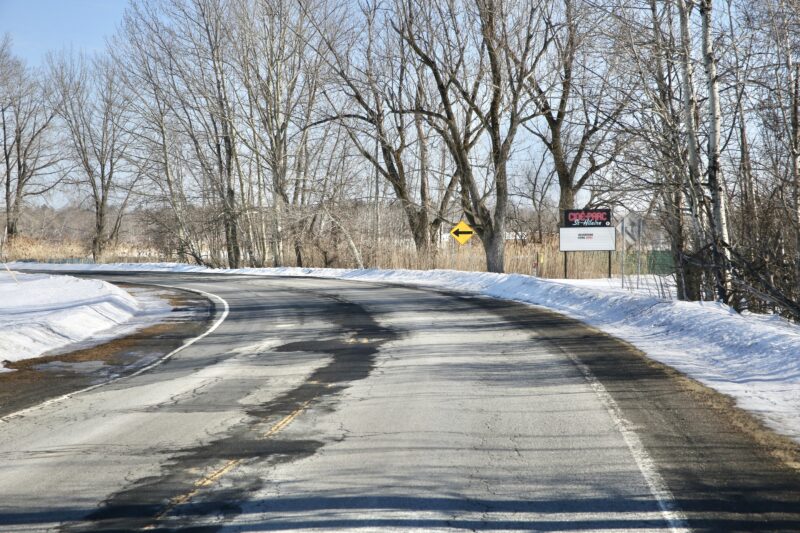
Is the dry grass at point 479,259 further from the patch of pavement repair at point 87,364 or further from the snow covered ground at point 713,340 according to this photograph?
the patch of pavement repair at point 87,364

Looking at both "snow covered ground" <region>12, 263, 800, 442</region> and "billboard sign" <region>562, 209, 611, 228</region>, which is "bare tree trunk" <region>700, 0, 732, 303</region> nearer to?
"snow covered ground" <region>12, 263, 800, 442</region>

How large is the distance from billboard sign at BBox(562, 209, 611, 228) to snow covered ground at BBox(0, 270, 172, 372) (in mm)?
15665

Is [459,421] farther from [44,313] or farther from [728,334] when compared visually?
[44,313]

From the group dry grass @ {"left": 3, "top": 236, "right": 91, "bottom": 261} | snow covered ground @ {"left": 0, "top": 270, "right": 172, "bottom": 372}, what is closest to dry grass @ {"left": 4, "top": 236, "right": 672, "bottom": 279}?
snow covered ground @ {"left": 0, "top": 270, "right": 172, "bottom": 372}

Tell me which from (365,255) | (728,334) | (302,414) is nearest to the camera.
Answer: (302,414)

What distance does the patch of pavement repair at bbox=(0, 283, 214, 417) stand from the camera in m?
8.95

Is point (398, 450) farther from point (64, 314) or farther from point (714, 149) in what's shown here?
point (64, 314)

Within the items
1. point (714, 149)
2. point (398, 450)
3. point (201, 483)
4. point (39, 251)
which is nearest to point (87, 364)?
point (201, 483)

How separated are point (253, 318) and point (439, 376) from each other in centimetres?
878

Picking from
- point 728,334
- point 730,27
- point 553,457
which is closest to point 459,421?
point 553,457

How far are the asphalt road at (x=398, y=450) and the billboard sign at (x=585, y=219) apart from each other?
18.6 metres

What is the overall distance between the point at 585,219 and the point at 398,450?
80.9 ft

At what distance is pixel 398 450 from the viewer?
19.2ft

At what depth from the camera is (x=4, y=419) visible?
744 centimetres
